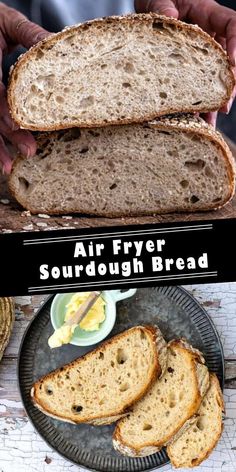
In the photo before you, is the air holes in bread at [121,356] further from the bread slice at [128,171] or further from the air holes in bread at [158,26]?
the air holes in bread at [158,26]

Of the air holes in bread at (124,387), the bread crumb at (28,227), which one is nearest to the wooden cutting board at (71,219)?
the bread crumb at (28,227)

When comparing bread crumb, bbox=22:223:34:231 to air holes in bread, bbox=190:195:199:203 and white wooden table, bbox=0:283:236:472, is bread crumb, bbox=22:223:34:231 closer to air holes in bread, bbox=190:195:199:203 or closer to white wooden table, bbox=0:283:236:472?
white wooden table, bbox=0:283:236:472

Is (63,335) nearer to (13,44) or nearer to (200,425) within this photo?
(200,425)

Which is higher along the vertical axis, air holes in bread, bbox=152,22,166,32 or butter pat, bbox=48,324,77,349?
air holes in bread, bbox=152,22,166,32

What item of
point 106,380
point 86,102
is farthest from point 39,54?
point 106,380

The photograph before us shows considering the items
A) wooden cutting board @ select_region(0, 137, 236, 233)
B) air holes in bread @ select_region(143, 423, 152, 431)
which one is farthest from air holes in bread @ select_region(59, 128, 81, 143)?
air holes in bread @ select_region(143, 423, 152, 431)

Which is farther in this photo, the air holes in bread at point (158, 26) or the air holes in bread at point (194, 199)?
the air holes in bread at point (194, 199)

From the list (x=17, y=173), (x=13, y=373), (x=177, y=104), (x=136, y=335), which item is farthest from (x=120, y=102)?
(x=13, y=373)
